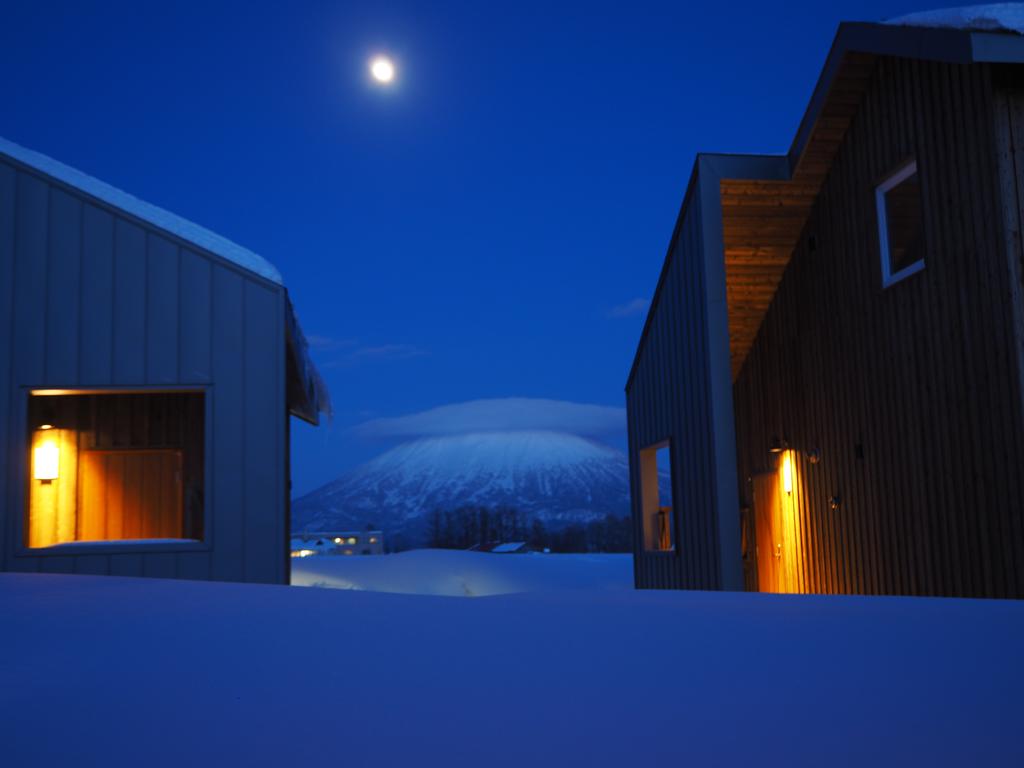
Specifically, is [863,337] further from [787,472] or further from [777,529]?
[777,529]

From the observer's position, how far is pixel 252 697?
5.94ft

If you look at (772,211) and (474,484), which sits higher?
(772,211)

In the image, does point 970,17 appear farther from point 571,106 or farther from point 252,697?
point 571,106

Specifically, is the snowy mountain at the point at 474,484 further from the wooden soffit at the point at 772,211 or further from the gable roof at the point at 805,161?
the gable roof at the point at 805,161

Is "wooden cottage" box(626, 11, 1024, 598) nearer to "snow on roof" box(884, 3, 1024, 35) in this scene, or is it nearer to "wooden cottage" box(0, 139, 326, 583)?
"snow on roof" box(884, 3, 1024, 35)

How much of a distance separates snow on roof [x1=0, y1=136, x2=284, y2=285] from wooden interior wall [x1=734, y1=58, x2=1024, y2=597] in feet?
16.2

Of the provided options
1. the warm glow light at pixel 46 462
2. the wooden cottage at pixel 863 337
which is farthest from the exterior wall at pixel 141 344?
the wooden cottage at pixel 863 337

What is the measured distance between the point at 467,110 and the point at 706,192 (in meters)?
77.8

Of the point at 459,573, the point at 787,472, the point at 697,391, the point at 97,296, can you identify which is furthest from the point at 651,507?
the point at 97,296

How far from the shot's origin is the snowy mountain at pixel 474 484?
5647cm

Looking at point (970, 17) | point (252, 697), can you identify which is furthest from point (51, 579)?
point (970, 17)

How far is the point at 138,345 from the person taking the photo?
738 cm

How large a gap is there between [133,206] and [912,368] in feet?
21.1

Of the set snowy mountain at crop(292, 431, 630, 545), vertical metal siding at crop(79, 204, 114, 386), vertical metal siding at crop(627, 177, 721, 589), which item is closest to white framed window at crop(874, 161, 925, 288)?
vertical metal siding at crop(627, 177, 721, 589)
